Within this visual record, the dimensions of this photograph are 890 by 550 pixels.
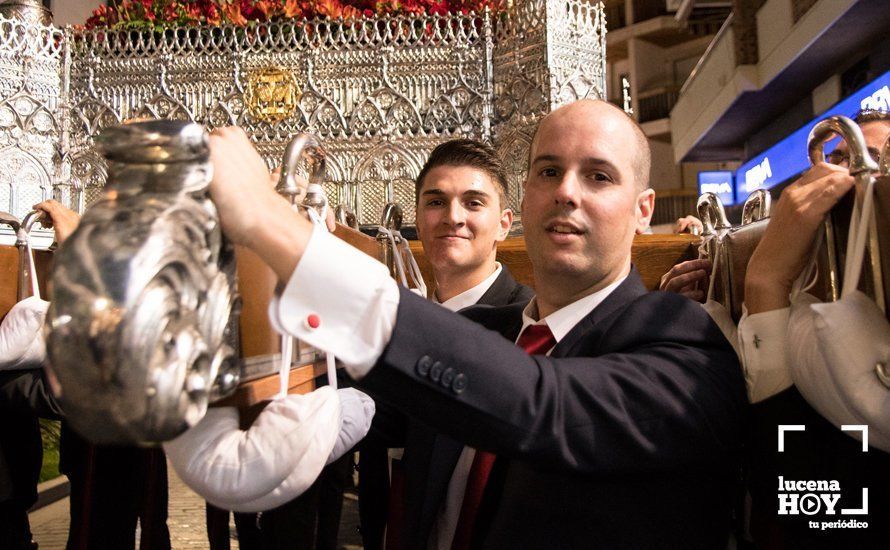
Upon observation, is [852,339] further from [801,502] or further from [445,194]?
[445,194]

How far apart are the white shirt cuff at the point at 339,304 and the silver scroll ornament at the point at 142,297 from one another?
99 mm

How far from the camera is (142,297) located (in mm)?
518

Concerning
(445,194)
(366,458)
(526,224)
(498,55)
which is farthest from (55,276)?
(498,55)

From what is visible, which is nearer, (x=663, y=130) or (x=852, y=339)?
(x=852, y=339)

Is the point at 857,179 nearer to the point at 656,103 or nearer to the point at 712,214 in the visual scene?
the point at 712,214

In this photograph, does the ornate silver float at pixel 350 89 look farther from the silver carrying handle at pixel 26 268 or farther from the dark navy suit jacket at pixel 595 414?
the dark navy suit jacket at pixel 595 414

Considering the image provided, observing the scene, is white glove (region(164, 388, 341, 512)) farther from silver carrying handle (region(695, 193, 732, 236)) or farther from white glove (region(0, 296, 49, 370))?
white glove (region(0, 296, 49, 370))

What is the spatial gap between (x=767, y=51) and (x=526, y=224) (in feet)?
34.5

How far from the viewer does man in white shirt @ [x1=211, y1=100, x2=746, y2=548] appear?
71cm

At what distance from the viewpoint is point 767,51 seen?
10.1 m

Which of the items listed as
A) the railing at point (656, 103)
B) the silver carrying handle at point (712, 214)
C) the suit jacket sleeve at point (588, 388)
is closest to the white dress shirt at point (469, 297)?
the silver carrying handle at point (712, 214)

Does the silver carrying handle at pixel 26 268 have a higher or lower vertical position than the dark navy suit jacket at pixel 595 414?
higher

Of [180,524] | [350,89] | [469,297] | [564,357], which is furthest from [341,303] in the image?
[350,89]

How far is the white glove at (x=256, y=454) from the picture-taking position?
71 cm
